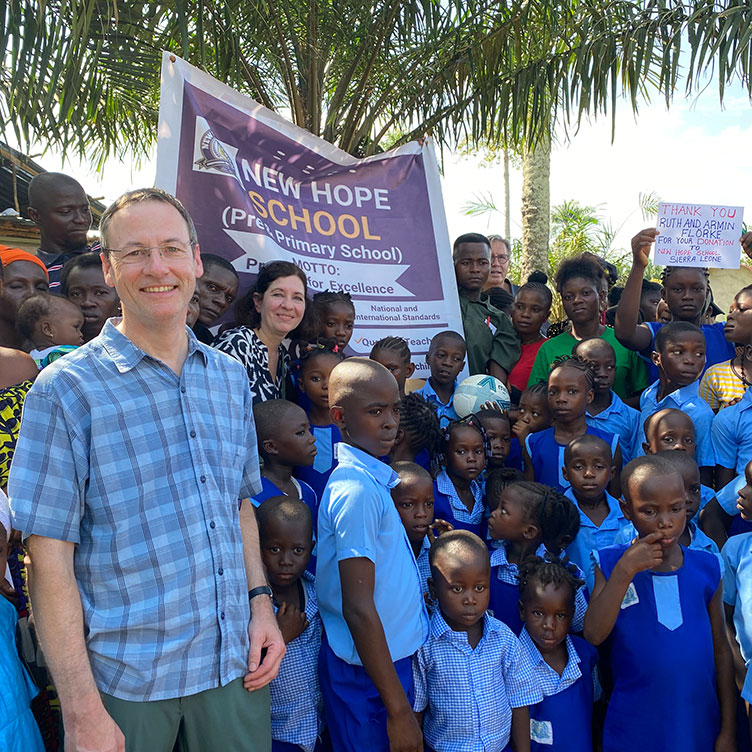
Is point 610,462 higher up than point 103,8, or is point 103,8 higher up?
point 103,8

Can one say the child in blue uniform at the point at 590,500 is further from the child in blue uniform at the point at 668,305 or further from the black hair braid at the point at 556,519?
the child in blue uniform at the point at 668,305

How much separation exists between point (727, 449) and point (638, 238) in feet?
4.32

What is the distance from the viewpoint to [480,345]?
14.4 feet

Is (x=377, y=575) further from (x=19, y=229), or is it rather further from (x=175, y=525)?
(x=19, y=229)

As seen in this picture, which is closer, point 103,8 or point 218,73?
point 103,8

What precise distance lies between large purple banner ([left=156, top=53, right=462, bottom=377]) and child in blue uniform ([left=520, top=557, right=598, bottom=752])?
196cm

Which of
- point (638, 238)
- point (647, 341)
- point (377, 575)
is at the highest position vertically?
point (638, 238)

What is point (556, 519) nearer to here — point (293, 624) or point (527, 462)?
point (527, 462)

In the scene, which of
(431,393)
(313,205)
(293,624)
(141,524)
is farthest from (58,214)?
(141,524)

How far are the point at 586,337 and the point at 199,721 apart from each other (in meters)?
2.94

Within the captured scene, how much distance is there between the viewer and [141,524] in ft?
5.13

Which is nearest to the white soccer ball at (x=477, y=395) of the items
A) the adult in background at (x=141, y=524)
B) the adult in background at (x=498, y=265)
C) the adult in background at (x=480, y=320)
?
the adult in background at (x=480, y=320)

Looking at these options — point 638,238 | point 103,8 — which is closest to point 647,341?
point 638,238

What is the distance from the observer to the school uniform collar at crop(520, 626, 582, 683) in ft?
8.08
